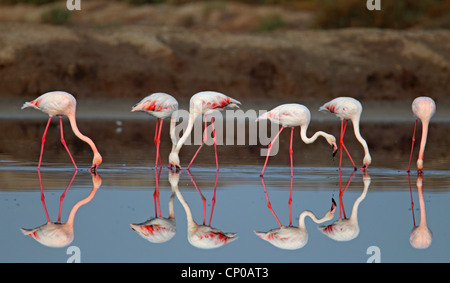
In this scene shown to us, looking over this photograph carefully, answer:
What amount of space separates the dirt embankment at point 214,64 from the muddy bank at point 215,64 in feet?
0.10

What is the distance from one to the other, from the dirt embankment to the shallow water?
36.1 ft

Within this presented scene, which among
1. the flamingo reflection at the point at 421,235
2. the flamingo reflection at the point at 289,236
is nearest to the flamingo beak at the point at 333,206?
the flamingo reflection at the point at 289,236

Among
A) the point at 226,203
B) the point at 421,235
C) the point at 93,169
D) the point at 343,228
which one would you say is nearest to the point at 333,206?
the point at 226,203

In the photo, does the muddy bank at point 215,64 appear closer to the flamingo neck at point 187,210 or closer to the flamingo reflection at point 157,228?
the flamingo neck at point 187,210

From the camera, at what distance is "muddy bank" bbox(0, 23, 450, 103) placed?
26.0 meters

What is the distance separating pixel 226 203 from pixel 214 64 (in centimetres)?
1882

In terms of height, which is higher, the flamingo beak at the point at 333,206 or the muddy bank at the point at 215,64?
the muddy bank at the point at 215,64

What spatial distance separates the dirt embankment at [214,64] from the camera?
26.0 metres

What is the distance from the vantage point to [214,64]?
27766 mm

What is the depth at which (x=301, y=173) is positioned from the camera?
11.8 metres

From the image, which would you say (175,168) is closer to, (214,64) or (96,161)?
(96,161)

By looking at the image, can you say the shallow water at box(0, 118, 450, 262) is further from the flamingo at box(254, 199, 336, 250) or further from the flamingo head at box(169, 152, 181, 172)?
the flamingo head at box(169, 152, 181, 172)

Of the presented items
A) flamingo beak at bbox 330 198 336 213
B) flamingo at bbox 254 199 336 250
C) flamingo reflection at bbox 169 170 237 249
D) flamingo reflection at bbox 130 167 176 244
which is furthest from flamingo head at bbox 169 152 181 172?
flamingo at bbox 254 199 336 250

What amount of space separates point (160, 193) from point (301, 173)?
260cm
